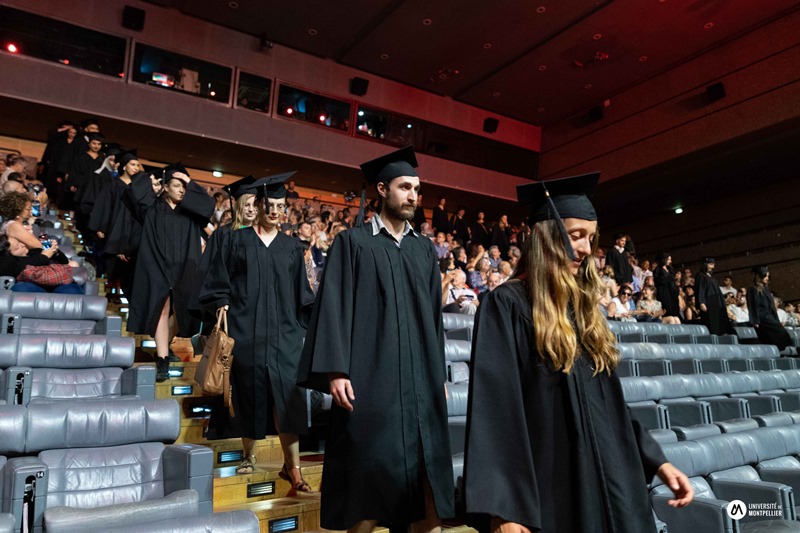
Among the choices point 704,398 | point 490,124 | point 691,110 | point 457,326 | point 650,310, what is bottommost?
point 704,398

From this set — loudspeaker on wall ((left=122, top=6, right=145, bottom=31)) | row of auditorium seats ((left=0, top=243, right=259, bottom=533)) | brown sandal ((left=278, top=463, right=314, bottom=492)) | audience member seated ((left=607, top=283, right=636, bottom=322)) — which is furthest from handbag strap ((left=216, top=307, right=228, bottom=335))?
loudspeaker on wall ((left=122, top=6, right=145, bottom=31))

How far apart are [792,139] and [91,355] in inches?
532

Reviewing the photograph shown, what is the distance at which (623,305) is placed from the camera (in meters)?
9.96

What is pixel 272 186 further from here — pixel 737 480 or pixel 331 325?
pixel 737 480

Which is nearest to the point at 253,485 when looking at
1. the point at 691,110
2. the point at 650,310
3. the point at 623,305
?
the point at 623,305

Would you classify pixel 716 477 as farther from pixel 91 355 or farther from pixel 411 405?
pixel 91 355

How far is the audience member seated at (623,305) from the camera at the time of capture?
949 centimetres

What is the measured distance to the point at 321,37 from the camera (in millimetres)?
13211

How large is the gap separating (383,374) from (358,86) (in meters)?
12.9

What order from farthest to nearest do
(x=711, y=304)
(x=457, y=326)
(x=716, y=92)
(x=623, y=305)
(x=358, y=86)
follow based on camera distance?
1. (x=358, y=86)
2. (x=716, y=92)
3. (x=711, y=304)
4. (x=623, y=305)
5. (x=457, y=326)

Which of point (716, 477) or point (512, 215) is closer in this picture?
point (716, 477)

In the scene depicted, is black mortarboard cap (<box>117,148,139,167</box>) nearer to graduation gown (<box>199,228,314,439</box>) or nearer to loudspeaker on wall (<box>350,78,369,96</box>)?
graduation gown (<box>199,228,314,439</box>)

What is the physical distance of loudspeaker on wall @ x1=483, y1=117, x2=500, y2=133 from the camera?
16469 millimetres

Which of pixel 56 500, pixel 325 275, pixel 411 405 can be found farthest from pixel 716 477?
pixel 56 500
